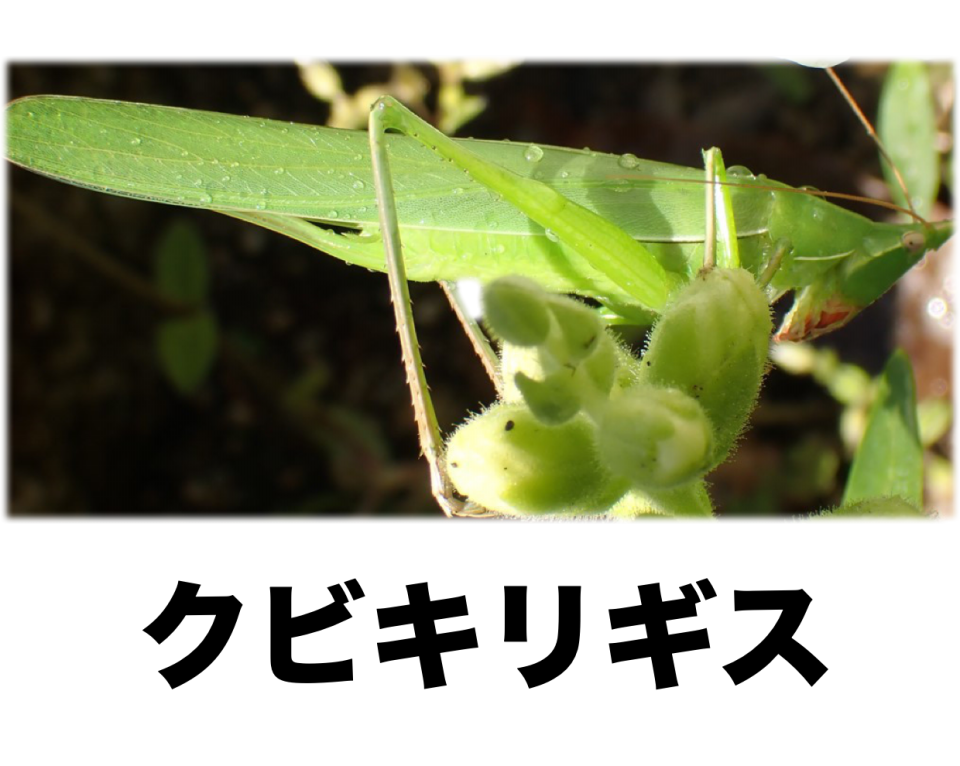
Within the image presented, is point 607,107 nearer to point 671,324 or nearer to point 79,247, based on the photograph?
point 79,247

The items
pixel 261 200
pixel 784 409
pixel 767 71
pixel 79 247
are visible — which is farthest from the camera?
pixel 767 71

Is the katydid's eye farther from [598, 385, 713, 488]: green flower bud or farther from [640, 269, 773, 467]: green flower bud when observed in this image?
[598, 385, 713, 488]: green flower bud

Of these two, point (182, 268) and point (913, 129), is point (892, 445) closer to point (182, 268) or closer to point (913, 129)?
point (913, 129)

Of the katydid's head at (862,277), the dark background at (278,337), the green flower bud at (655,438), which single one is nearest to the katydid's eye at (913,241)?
the katydid's head at (862,277)

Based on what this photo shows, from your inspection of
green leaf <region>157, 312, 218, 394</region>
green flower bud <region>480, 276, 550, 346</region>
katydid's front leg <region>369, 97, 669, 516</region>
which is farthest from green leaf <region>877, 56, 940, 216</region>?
green leaf <region>157, 312, 218, 394</region>

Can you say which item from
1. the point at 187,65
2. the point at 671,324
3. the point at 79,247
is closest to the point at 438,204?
the point at 671,324
